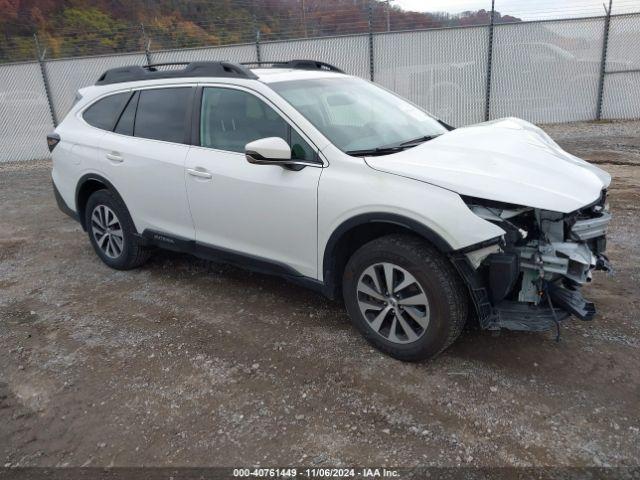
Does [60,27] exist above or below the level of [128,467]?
above

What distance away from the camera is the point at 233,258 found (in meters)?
4.09

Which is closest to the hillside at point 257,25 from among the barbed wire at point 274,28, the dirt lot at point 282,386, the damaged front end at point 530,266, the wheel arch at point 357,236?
the barbed wire at point 274,28

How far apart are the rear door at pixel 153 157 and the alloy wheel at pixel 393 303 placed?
1.70 m

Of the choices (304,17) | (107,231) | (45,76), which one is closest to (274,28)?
(304,17)

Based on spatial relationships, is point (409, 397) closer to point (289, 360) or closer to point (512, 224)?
point (289, 360)

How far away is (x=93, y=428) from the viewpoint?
2.98m

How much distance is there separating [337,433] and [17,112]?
1308cm

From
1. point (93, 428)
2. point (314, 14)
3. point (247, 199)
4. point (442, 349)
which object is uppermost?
point (314, 14)

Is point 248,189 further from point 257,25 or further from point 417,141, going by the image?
point 257,25

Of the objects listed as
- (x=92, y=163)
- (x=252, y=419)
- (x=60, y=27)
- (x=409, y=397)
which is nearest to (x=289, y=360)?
(x=252, y=419)

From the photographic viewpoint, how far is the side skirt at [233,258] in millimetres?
3727

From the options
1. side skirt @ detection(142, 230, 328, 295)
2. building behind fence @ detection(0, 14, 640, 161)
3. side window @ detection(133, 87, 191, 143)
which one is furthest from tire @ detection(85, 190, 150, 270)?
building behind fence @ detection(0, 14, 640, 161)

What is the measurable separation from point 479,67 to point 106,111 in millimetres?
9505

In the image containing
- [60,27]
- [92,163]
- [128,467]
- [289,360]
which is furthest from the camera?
[60,27]
